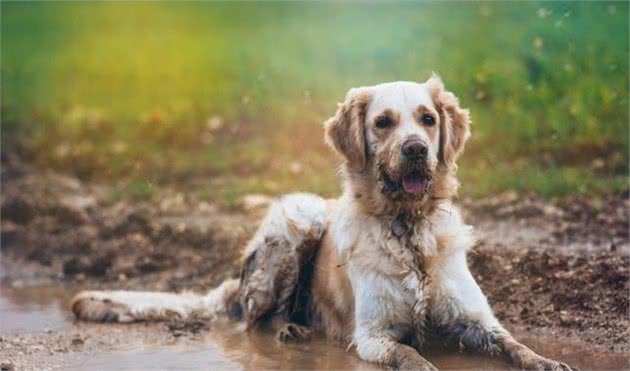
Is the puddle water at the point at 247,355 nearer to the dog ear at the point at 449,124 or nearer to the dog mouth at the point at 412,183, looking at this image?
the dog mouth at the point at 412,183

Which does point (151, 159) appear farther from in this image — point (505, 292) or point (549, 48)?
point (505, 292)

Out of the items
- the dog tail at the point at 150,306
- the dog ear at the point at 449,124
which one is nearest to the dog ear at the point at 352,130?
the dog ear at the point at 449,124

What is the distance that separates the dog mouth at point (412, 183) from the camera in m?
6.28

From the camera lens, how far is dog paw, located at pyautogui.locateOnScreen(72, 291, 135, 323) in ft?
24.7

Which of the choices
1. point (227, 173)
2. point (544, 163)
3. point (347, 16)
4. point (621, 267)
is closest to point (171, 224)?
point (227, 173)

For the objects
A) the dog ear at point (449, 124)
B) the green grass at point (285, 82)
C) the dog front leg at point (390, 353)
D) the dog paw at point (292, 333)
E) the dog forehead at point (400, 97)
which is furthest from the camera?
the green grass at point (285, 82)

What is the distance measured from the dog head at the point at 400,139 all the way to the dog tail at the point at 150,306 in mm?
1484

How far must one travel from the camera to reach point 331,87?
13.1 meters

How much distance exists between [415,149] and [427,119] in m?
0.42

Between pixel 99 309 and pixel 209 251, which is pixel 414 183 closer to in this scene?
pixel 99 309

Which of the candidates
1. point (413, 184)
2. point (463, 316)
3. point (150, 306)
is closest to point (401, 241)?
point (413, 184)

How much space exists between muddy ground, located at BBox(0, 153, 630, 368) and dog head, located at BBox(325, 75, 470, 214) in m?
1.25

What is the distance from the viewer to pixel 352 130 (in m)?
6.66

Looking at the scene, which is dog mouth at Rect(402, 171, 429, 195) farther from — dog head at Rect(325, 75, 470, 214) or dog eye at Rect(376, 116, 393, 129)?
dog eye at Rect(376, 116, 393, 129)
